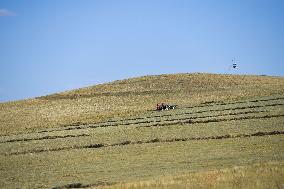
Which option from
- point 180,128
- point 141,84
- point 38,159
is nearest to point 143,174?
point 38,159

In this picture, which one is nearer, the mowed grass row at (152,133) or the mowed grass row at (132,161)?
the mowed grass row at (132,161)

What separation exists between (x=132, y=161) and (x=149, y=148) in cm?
534

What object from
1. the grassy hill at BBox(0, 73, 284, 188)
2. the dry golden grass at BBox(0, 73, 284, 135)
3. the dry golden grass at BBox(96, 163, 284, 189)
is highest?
the dry golden grass at BBox(0, 73, 284, 135)

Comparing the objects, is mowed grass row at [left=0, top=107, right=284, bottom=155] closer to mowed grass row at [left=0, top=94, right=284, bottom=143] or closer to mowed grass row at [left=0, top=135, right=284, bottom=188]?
mowed grass row at [left=0, top=94, right=284, bottom=143]

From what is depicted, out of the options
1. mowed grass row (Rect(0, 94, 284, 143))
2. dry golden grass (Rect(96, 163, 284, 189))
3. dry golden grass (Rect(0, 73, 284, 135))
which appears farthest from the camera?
dry golden grass (Rect(0, 73, 284, 135))

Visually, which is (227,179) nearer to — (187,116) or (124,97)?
(187,116)

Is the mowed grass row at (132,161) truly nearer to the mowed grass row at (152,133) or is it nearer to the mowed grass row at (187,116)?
the mowed grass row at (152,133)

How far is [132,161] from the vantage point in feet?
117

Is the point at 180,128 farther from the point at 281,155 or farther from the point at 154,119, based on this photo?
the point at 281,155

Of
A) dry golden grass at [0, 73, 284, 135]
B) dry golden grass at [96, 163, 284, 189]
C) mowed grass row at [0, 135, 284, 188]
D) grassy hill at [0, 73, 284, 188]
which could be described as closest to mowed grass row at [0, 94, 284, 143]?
grassy hill at [0, 73, 284, 188]

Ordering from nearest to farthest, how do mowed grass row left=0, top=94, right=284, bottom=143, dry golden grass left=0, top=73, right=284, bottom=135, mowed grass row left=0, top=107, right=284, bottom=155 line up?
mowed grass row left=0, top=107, right=284, bottom=155 < mowed grass row left=0, top=94, right=284, bottom=143 < dry golden grass left=0, top=73, right=284, bottom=135

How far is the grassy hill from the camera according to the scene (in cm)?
2673

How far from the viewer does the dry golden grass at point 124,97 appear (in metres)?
78.1

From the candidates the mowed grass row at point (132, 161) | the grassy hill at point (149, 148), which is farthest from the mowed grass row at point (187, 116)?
the mowed grass row at point (132, 161)
